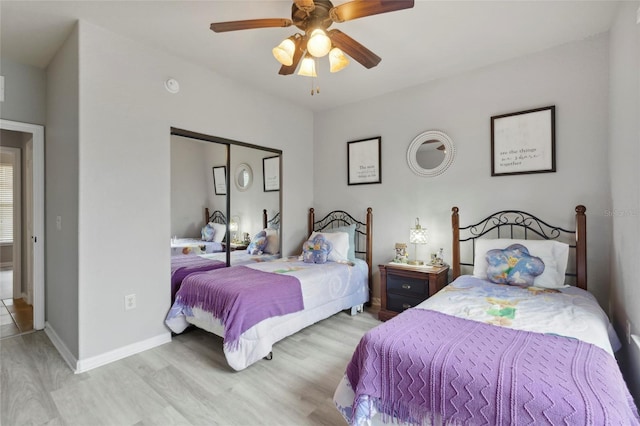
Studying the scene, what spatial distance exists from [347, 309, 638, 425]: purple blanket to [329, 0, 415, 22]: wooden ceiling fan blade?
164 centimetres

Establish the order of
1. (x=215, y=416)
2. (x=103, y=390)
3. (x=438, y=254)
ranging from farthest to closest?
1. (x=438, y=254)
2. (x=103, y=390)
3. (x=215, y=416)

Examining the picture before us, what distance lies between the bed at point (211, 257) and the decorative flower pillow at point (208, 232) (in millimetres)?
43

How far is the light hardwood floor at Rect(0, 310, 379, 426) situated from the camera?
1.75 meters

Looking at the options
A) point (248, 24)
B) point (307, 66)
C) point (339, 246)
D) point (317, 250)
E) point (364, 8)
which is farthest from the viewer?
point (339, 246)

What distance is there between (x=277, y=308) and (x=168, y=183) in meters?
1.49

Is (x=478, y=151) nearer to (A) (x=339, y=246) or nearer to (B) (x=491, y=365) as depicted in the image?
(A) (x=339, y=246)

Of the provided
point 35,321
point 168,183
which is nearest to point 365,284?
point 168,183

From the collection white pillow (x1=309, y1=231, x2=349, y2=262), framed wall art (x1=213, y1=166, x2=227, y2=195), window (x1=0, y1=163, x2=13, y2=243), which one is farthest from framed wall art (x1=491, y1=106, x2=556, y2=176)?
window (x1=0, y1=163, x2=13, y2=243)

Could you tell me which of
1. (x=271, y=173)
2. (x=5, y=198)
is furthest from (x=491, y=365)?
(x=5, y=198)

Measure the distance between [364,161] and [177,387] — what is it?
2985mm

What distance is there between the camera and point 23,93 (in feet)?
9.27

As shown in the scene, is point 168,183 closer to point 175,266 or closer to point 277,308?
point 175,266

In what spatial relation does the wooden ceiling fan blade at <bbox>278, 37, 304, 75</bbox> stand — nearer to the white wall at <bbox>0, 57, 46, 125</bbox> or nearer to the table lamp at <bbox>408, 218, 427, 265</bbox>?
the table lamp at <bbox>408, 218, 427, 265</bbox>

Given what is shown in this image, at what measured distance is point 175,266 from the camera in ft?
9.30
